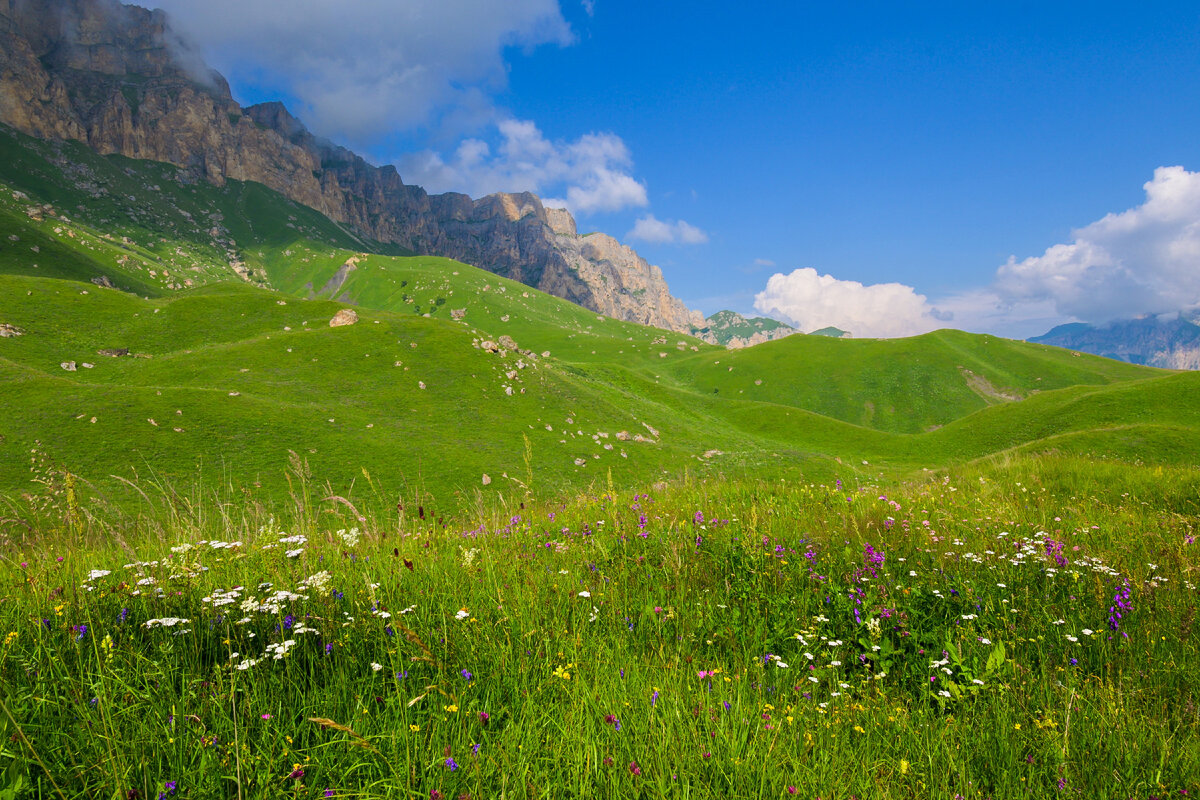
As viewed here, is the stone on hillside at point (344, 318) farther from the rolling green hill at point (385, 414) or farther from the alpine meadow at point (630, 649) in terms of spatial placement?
the alpine meadow at point (630, 649)

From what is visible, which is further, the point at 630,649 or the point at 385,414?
the point at 385,414

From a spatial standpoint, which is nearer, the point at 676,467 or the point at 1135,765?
the point at 1135,765

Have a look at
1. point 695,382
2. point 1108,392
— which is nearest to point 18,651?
point 1108,392

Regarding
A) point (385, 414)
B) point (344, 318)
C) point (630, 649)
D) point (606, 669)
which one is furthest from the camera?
point (344, 318)

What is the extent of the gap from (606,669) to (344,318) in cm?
7235

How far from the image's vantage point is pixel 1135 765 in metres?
2.83

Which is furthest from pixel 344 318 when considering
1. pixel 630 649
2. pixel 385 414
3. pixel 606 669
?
pixel 606 669

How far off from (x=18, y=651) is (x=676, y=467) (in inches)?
2000

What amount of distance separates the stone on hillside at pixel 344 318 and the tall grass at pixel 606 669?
6473 cm

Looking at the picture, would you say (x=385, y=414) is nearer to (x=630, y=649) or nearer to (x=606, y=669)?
(x=630, y=649)

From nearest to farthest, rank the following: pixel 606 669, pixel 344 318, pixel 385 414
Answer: pixel 606 669
pixel 385 414
pixel 344 318

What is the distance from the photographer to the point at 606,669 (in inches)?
138

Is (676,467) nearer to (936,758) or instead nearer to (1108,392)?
(936,758)

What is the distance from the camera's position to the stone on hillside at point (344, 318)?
64.0 m
